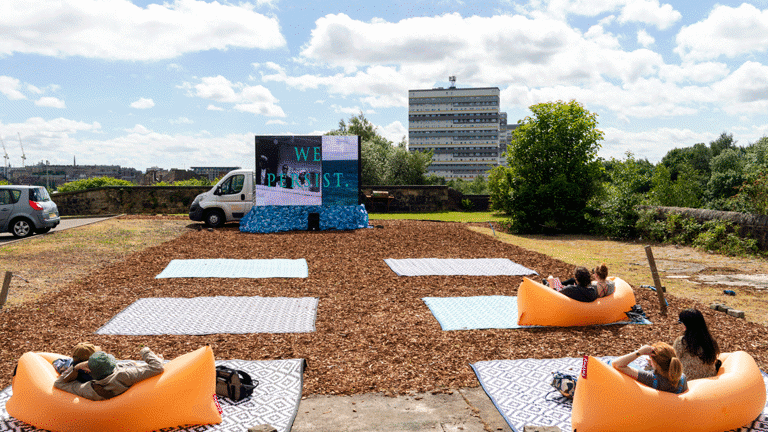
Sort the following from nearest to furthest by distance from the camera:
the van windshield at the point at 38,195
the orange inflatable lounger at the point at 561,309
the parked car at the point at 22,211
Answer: the orange inflatable lounger at the point at 561,309
the parked car at the point at 22,211
the van windshield at the point at 38,195

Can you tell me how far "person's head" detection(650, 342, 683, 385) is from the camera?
4188 mm

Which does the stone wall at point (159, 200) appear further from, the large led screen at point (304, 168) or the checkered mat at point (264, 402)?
the checkered mat at point (264, 402)

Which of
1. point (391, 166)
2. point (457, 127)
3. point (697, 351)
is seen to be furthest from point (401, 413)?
point (457, 127)

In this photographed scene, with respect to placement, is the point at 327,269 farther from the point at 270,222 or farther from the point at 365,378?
the point at 270,222

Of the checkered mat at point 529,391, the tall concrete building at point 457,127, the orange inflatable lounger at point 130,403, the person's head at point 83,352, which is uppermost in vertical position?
the tall concrete building at point 457,127

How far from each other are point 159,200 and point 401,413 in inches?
1100

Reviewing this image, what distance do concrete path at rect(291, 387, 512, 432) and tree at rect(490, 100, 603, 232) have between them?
1681cm

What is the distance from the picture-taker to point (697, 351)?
4.72 metres

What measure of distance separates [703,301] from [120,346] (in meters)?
9.44

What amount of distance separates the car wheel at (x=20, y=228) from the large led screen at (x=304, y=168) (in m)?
7.71

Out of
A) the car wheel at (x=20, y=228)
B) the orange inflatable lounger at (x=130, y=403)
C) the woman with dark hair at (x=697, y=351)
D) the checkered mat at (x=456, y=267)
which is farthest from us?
the car wheel at (x=20, y=228)

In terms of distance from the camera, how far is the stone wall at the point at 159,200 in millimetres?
29562

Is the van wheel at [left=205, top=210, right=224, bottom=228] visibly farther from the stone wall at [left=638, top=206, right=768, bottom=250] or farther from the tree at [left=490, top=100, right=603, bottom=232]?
the stone wall at [left=638, top=206, right=768, bottom=250]

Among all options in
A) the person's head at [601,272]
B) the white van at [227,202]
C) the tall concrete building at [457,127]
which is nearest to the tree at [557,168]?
the white van at [227,202]
